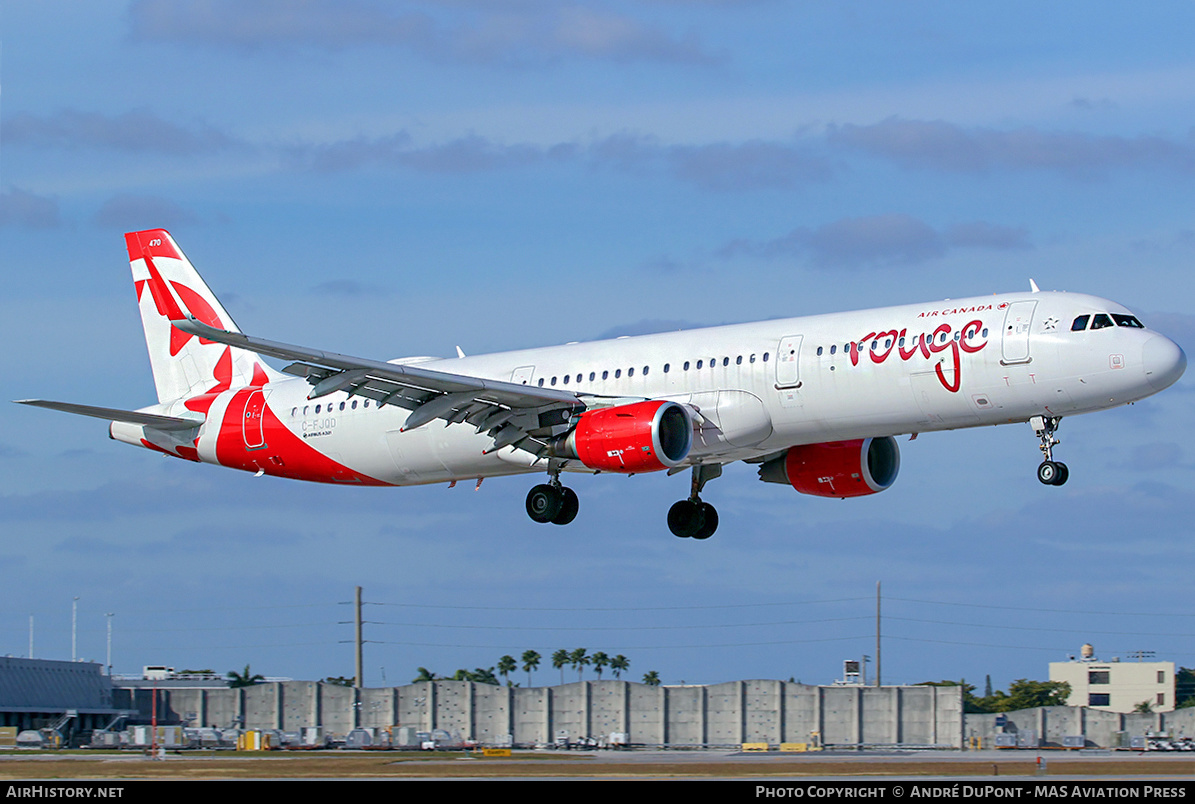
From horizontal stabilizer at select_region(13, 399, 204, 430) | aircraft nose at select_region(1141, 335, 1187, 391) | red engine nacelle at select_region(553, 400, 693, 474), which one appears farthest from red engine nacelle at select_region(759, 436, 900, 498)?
horizontal stabilizer at select_region(13, 399, 204, 430)

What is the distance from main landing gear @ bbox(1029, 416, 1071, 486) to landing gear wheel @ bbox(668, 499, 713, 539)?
1269cm

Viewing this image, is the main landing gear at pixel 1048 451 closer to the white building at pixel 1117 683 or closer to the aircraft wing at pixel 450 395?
the aircraft wing at pixel 450 395

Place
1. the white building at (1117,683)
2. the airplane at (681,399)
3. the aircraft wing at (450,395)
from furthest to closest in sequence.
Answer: the white building at (1117,683) < the aircraft wing at (450,395) < the airplane at (681,399)

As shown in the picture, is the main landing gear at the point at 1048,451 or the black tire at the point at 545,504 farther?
the black tire at the point at 545,504

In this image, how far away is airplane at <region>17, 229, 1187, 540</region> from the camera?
129 feet

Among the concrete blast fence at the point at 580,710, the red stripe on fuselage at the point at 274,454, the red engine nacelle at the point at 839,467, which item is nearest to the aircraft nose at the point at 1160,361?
the red engine nacelle at the point at 839,467

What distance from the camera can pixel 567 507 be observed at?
1859 inches

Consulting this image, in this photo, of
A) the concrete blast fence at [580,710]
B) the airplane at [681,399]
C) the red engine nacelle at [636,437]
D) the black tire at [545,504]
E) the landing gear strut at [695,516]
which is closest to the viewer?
the airplane at [681,399]

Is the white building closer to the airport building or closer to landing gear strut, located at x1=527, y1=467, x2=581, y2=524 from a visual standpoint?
the airport building

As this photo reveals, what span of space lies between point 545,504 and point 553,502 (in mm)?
242

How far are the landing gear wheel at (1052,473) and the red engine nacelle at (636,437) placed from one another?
9185 mm

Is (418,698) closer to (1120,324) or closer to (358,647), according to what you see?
(358,647)

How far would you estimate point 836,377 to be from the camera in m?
41.3

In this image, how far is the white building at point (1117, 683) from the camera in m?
130
